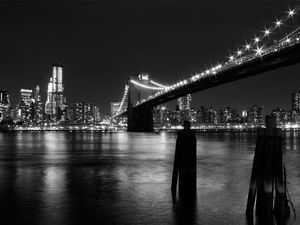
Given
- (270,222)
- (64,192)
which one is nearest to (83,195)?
(64,192)

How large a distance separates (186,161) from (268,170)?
10.4 feet

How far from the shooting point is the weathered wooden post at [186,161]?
11250 mm

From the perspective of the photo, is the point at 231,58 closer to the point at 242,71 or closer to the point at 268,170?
the point at 242,71

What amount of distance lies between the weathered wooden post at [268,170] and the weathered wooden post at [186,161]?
265cm

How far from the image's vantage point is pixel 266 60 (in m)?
43.1

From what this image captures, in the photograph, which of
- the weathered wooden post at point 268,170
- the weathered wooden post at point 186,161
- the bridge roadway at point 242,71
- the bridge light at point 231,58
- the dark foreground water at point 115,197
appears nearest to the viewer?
the weathered wooden post at point 268,170

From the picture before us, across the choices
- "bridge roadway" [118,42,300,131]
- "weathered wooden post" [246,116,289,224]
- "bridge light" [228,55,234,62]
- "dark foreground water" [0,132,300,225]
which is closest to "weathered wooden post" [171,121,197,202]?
"dark foreground water" [0,132,300,225]

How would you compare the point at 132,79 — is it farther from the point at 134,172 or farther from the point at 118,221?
the point at 118,221

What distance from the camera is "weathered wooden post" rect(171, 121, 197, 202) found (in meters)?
11.2

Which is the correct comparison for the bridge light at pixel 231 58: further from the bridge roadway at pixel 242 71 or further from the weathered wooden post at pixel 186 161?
the weathered wooden post at pixel 186 161

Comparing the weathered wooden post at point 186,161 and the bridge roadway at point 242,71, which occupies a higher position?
the bridge roadway at point 242,71

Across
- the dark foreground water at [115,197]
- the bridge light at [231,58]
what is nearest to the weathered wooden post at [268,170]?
the dark foreground water at [115,197]

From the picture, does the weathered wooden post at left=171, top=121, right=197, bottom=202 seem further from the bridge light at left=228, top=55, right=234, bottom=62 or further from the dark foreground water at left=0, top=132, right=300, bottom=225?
the bridge light at left=228, top=55, right=234, bottom=62

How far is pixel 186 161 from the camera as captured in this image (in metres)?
11.4
